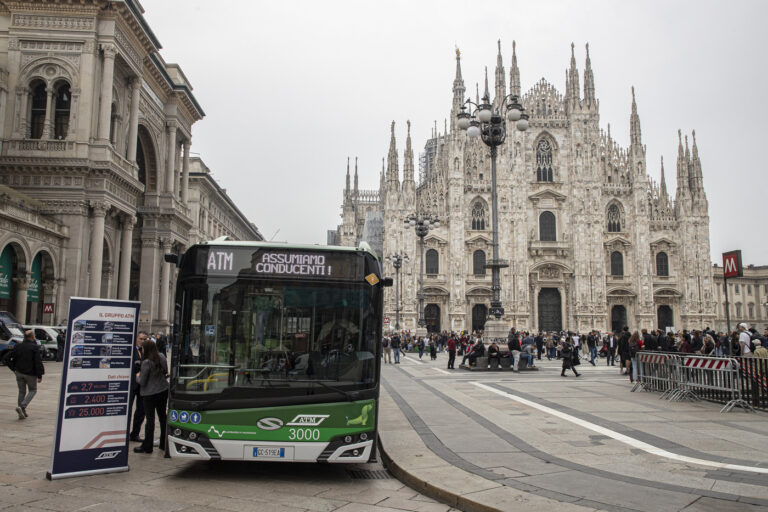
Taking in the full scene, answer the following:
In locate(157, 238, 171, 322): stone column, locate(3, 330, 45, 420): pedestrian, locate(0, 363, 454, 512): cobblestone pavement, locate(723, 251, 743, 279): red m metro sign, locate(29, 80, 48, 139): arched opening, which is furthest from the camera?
locate(157, 238, 171, 322): stone column

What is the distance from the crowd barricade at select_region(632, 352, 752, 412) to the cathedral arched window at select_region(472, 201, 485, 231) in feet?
114

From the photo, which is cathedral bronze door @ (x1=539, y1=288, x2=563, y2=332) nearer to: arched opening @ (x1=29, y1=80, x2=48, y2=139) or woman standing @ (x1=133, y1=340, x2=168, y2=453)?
arched opening @ (x1=29, y1=80, x2=48, y2=139)

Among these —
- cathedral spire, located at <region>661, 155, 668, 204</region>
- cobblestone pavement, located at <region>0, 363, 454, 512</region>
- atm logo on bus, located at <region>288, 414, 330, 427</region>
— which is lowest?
cobblestone pavement, located at <region>0, 363, 454, 512</region>

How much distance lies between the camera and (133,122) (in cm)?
2908

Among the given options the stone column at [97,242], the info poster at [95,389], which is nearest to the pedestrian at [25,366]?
the info poster at [95,389]

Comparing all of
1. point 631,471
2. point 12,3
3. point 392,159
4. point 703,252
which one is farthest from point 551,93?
point 631,471

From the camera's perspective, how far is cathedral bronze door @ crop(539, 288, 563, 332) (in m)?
48.6

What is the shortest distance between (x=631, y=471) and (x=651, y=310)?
148 ft

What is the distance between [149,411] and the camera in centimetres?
733

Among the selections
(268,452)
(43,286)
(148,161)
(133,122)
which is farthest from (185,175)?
(268,452)

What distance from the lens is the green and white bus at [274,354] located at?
5.89 metres

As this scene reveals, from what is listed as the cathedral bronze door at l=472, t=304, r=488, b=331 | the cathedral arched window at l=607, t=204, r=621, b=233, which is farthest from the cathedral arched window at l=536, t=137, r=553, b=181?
the cathedral bronze door at l=472, t=304, r=488, b=331

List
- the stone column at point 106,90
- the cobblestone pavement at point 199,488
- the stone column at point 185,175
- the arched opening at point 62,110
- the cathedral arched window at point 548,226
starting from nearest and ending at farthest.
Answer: the cobblestone pavement at point 199,488 → the stone column at point 106,90 → the arched opening at point 62,110 → the stone column at point 185,175 → the cathedral arched window at point 548,226

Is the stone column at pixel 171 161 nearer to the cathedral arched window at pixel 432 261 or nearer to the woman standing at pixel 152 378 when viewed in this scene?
the cathedral arched window at pixel 432 261
